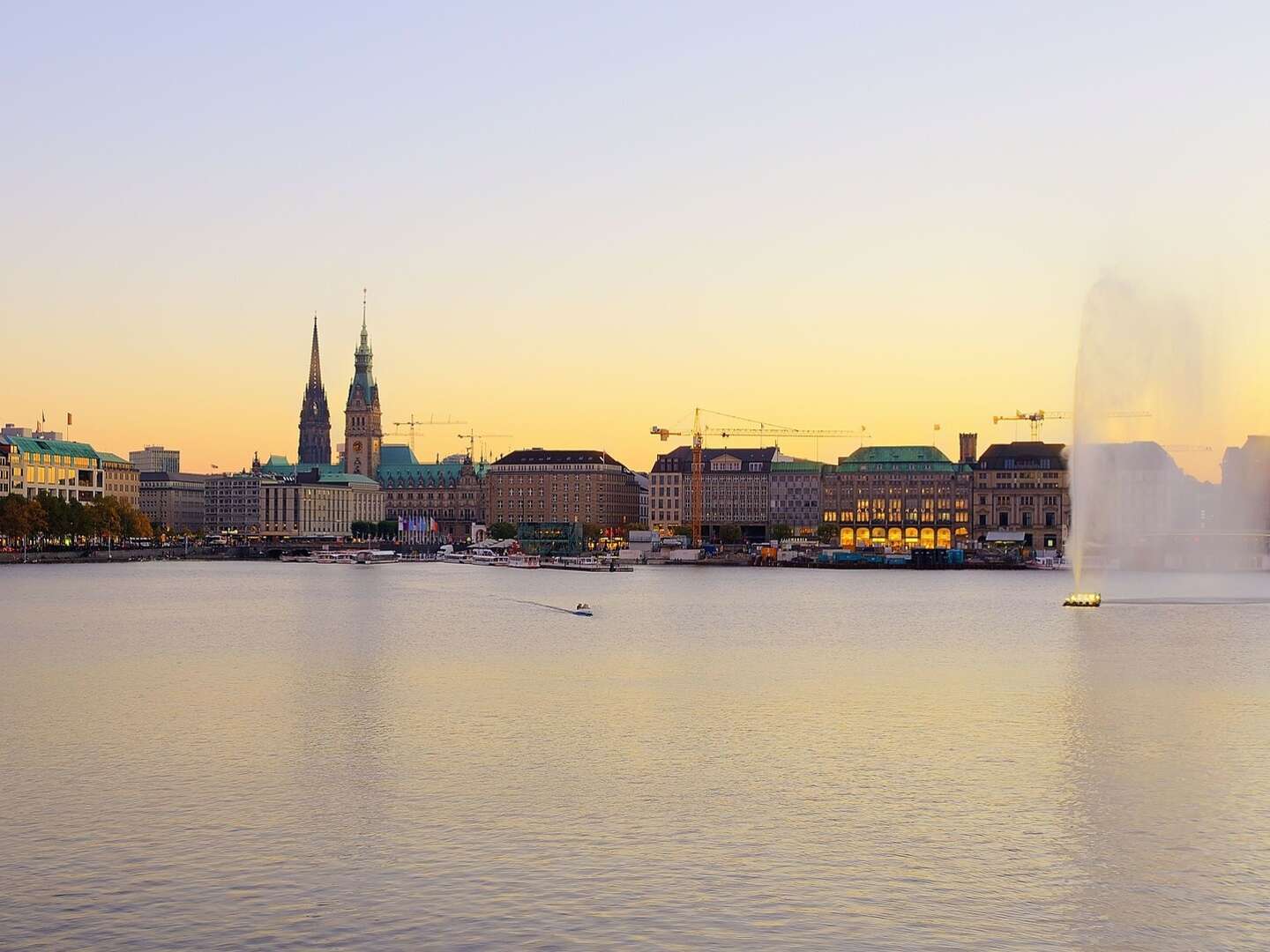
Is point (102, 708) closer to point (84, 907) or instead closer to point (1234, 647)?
point (84, 907)

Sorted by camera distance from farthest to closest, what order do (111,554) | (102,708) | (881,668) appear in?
(111,554), (881,668), (102,708)

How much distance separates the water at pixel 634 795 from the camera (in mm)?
23562

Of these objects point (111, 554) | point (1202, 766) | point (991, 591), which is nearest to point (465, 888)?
point (1202, 766)

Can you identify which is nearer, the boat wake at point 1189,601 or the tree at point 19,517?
the boat wake at point 1189,601

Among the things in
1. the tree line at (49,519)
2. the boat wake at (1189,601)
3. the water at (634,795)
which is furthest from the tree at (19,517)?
the boat wake at (1189,601)

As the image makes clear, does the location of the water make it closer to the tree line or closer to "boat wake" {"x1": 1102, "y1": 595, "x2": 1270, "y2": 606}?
"boat wake" {"x1": 1102, "y1": 595, "x2": 1270, "y2": 606}

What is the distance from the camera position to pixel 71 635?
72.9 meters

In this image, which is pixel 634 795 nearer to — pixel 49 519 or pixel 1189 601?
pixel 1189 601

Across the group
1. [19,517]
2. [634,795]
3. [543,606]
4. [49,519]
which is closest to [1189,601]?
[543,606]

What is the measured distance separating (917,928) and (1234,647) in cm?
4943

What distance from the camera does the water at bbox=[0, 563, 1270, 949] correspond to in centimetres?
2356

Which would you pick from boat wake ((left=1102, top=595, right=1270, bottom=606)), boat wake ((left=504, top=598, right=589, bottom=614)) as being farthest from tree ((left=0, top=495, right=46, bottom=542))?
boat wake ((left=1102, top=595, right=1270, bottom=606))

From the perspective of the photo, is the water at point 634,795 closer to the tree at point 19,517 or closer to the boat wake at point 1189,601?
the boat wake at point 1189,601

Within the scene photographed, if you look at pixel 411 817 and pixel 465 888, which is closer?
pixel 465 888
